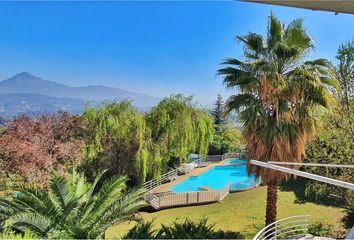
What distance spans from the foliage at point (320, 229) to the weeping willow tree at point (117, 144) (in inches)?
352

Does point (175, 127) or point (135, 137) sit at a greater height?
point (175, 127)

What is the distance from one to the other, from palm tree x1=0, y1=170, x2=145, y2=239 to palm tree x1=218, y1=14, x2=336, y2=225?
3.68 m

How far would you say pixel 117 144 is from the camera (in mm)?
16656

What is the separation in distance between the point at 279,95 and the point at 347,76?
2.99 meters

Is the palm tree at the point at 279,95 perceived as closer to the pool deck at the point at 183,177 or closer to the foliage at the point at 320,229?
the foliage at the point at 320,229

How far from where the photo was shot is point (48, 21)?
61.7 metres

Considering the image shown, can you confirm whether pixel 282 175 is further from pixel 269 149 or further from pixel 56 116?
pixel 56 116

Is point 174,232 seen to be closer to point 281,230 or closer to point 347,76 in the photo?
point 281,230

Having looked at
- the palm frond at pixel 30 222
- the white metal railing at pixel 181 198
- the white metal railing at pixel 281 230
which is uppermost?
the palm frond at pixel 30 222

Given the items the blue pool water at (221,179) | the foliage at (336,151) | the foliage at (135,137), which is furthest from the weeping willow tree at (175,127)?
the foliage at (336,151)

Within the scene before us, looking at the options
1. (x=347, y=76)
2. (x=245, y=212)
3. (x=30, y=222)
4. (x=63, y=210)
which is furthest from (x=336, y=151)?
(x=30, y=222)

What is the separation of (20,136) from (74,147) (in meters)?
2.31

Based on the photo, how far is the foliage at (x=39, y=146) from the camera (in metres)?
10.6

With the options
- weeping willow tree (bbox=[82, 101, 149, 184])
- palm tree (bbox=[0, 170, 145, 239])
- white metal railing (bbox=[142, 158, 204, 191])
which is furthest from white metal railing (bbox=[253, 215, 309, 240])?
weeping willow tree (bbox=[82, 101, 149, 184])
